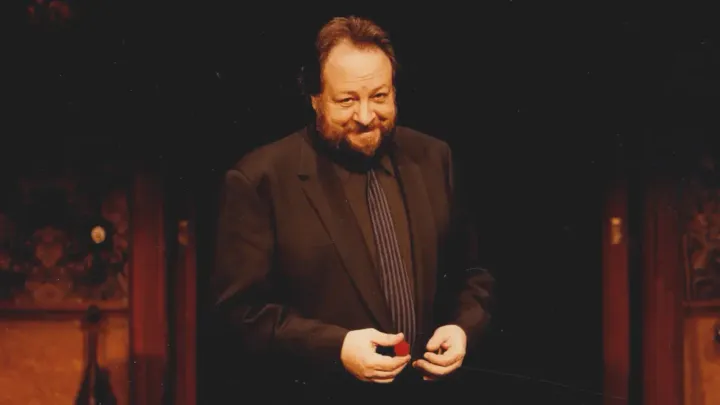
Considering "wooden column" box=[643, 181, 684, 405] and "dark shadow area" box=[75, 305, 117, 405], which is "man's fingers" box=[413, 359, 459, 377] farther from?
"dark shadow area" box=[75, 305, 117, 405]

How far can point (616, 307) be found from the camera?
2.54m

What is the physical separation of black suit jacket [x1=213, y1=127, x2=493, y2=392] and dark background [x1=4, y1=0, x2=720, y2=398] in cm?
24

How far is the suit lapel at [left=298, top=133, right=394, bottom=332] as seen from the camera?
6.92 feet

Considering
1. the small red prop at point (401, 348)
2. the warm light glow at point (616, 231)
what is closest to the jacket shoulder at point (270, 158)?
the small red prop at point (401, 348)

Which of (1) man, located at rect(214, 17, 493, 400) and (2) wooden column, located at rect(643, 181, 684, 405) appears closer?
(1) man, located at rect(214, 17, 493, 400)

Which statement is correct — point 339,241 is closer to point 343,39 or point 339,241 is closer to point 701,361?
point 343,39

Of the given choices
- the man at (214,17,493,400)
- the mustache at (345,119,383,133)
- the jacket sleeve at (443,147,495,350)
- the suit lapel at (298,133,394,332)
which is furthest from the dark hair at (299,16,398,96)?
the jacket sleeve at (443,147,495,350)

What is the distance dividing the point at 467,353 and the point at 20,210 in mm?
1190

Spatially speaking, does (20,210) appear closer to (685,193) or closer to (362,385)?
(362,385)

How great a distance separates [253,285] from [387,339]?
33 centimetres

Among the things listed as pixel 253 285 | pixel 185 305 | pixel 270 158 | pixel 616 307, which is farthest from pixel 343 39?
pixel 616 307

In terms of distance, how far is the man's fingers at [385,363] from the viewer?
1988 mm

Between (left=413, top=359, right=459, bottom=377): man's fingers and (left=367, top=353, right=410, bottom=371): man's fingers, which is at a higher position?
(left=367, top=353, right=410, bottom=371): man's fingers

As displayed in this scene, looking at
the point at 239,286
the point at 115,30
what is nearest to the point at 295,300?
the point at 239,286
